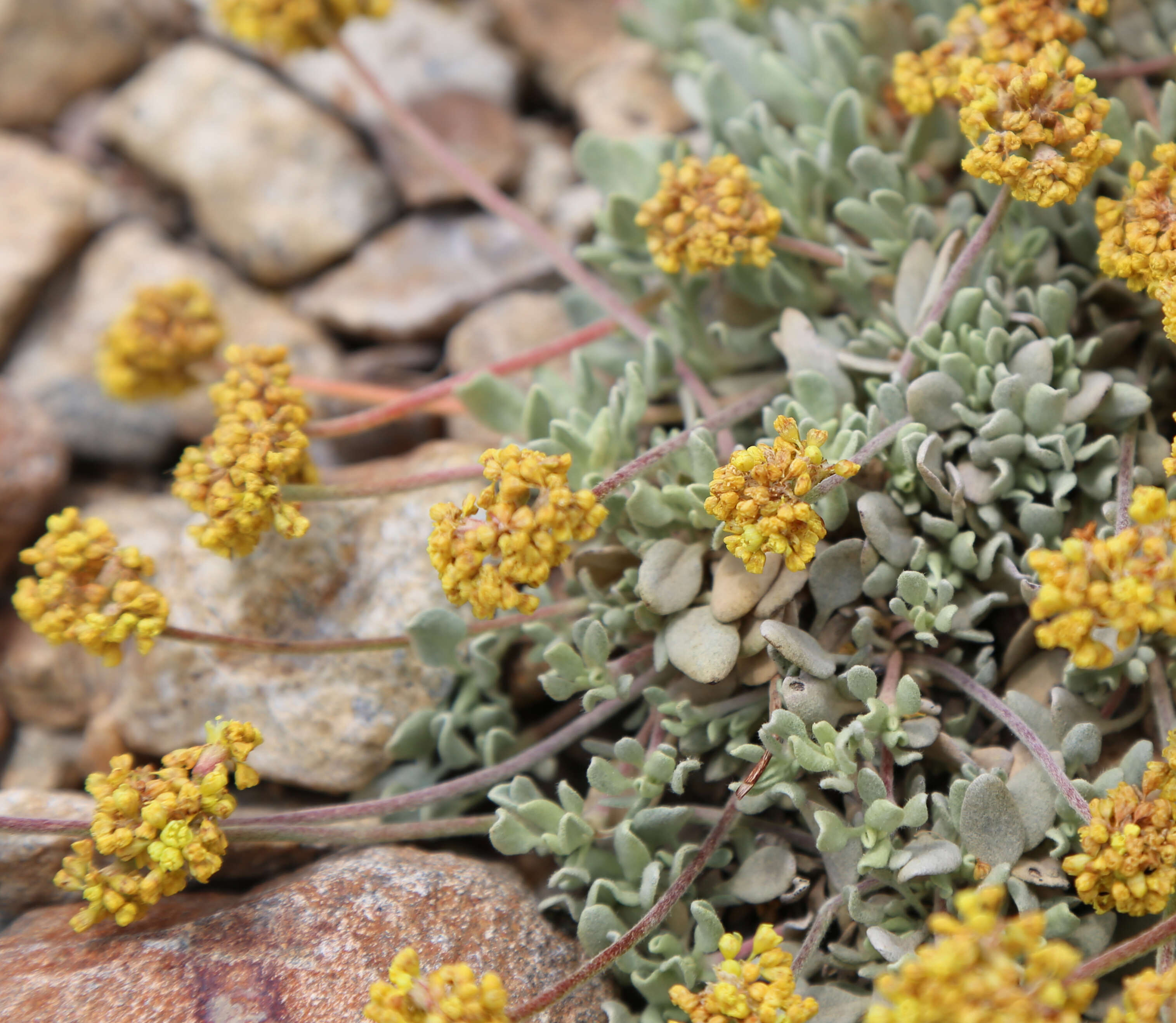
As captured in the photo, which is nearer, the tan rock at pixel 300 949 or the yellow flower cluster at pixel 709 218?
the tan rock at pixel 300 949

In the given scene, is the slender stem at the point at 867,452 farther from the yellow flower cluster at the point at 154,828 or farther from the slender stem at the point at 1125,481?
the yellow flower cluster at the point at 154,828

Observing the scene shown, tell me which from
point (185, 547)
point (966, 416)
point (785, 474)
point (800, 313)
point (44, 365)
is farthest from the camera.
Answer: point (44, 365)

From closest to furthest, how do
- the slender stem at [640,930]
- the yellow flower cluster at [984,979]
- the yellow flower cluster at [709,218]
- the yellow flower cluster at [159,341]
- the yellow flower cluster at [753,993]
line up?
the yellow flower cluster at [984,979] < the yellow flower cluster at [753,993] < the slender stem at [640,930] < the yellow flower cluster at [709,218] < the yellow flower cluster at [159,341]

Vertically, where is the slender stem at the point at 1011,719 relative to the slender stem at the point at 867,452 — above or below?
below

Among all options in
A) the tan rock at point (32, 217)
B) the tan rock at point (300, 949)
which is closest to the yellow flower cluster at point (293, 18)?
the tan rock at point (32, 217)

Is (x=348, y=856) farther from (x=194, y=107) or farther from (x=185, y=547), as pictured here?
(x=194, y=107)

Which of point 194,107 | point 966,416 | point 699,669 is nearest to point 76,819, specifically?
point 699,669

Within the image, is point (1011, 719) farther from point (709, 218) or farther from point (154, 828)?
point (154, 828)

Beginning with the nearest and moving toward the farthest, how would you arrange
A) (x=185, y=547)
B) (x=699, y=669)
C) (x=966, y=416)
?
(x=699, y=669)
(x=966, y=416)
(x=185, y=547)
